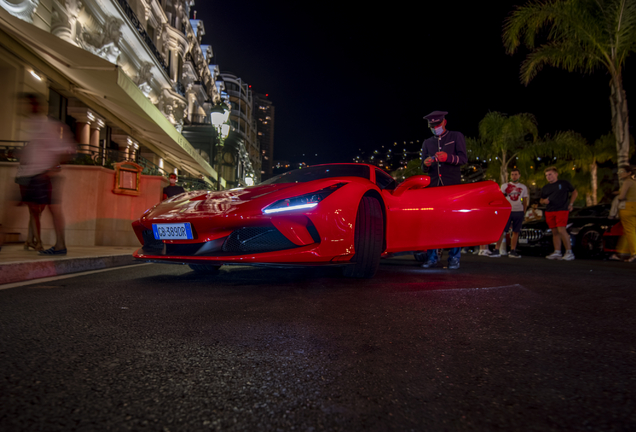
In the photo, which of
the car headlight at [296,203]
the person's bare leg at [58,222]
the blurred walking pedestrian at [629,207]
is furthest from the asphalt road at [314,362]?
the blurred walking pedestrian at [629,207]

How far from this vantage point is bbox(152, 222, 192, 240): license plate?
10.4 ft

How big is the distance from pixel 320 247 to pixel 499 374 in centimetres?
181

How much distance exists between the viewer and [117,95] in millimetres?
11008

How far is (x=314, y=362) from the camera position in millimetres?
1482

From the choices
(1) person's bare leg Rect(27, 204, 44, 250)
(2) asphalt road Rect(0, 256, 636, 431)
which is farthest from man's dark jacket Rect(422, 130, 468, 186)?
(1) person's bare leg Rect(27, 204, 44, 250)

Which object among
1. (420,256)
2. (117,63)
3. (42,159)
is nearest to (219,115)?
(42,159)

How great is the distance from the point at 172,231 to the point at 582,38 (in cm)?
1278

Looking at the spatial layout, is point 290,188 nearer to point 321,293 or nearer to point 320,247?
point 320,247

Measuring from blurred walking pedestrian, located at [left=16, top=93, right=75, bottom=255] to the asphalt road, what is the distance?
2509 mm

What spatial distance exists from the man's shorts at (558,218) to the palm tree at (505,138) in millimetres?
16717

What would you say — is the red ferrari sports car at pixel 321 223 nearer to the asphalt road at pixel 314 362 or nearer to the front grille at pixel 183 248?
the front grille at pixel 183 248

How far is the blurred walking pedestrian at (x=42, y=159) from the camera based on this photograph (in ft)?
15.3

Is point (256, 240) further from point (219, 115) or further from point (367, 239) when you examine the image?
point (219, 115)

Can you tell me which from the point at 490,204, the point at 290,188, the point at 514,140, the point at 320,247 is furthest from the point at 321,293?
the point at 514,140
